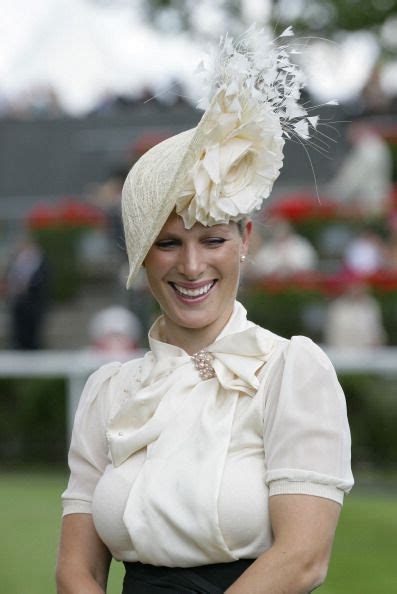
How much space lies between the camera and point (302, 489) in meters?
2.80

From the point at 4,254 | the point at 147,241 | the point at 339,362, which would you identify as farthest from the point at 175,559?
the point at 4,254

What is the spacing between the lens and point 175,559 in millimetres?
2891

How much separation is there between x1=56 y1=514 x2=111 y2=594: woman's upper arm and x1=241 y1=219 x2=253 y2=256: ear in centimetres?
72

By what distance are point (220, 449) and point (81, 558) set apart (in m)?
0.47

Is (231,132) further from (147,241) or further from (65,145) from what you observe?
(65,145)

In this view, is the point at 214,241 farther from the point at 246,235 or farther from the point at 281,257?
the point at 281,257

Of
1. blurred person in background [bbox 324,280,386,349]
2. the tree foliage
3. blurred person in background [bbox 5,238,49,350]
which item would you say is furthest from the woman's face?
the tree foliage

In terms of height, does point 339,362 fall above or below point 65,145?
below

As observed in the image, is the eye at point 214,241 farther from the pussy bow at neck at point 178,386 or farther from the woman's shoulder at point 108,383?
the woman's shoulder at point 108,383

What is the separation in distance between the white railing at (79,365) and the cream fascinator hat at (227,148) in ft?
23.6

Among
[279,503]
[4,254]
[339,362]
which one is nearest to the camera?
[279,503]

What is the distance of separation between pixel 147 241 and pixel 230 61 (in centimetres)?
44

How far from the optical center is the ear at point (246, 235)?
310cm

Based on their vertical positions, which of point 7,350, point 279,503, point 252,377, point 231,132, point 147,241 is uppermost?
point 231,132
